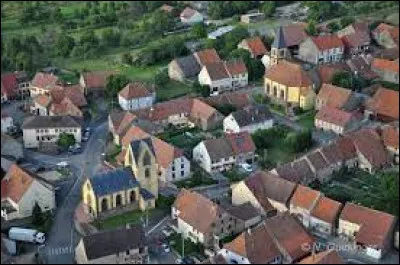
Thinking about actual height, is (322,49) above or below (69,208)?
above

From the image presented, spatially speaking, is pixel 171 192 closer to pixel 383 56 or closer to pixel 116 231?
pixel 116 231

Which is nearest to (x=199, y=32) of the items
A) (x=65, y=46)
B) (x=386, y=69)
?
(x=65, y=46)

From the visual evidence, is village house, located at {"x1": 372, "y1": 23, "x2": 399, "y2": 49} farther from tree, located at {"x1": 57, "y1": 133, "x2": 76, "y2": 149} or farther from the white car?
tree, located at {"x1": 57, "y1": 133, "x2": 76, "y2": 149}

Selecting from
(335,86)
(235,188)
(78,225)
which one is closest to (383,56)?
(335,86)

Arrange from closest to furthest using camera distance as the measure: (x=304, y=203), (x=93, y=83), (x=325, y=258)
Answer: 1. (x=325, y=258)
2. (x=304, y=203)
3. (x=93, y=83)

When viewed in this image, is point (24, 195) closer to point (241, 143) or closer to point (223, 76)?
point (241, 143)

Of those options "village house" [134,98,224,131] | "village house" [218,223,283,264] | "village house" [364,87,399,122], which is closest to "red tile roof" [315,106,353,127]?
"village house" [364,87,399,122]
